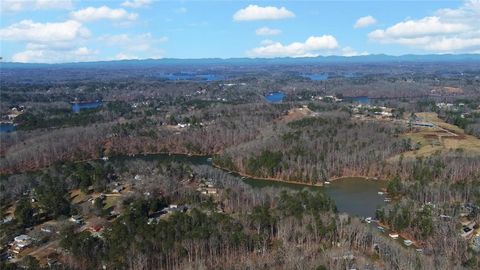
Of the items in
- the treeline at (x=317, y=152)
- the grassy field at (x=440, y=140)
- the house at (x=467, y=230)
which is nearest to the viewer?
the house at (x=467, y=230)

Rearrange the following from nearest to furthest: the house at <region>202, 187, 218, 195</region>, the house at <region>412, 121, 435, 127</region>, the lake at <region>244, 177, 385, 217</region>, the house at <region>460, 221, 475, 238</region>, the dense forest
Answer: the dense forest < the house at <region>460, 221, 475, 238</region> < the lake at <region>244, 177, 385, 217</region> < the house at <region>202, 187, 218, 195</region> < the house at <region>412, 121, 435, 127</region>

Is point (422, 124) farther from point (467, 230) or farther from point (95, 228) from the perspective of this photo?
point (95, 228)

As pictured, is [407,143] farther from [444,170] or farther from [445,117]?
[445,117]

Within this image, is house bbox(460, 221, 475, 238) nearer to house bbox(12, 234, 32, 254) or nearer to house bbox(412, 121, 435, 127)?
house bbox(12, 234, 32, 254)

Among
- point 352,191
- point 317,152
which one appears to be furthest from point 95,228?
point 317,152

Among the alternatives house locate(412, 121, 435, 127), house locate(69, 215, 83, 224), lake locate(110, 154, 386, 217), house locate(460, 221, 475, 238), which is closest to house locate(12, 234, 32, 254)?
house locate(69, 215, 83, 224)

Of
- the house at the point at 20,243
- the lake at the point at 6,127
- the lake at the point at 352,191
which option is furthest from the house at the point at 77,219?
the lake at the point at 6,127

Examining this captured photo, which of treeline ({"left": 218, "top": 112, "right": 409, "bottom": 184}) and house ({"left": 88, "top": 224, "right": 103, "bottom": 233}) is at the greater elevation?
treeline ({"left": 218, "top": 112, "right": 409, "bottom": 184})

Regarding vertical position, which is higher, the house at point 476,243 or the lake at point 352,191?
the house at point 476,243

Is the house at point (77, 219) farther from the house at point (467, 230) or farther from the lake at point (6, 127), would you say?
the lake at point (6, 127)
